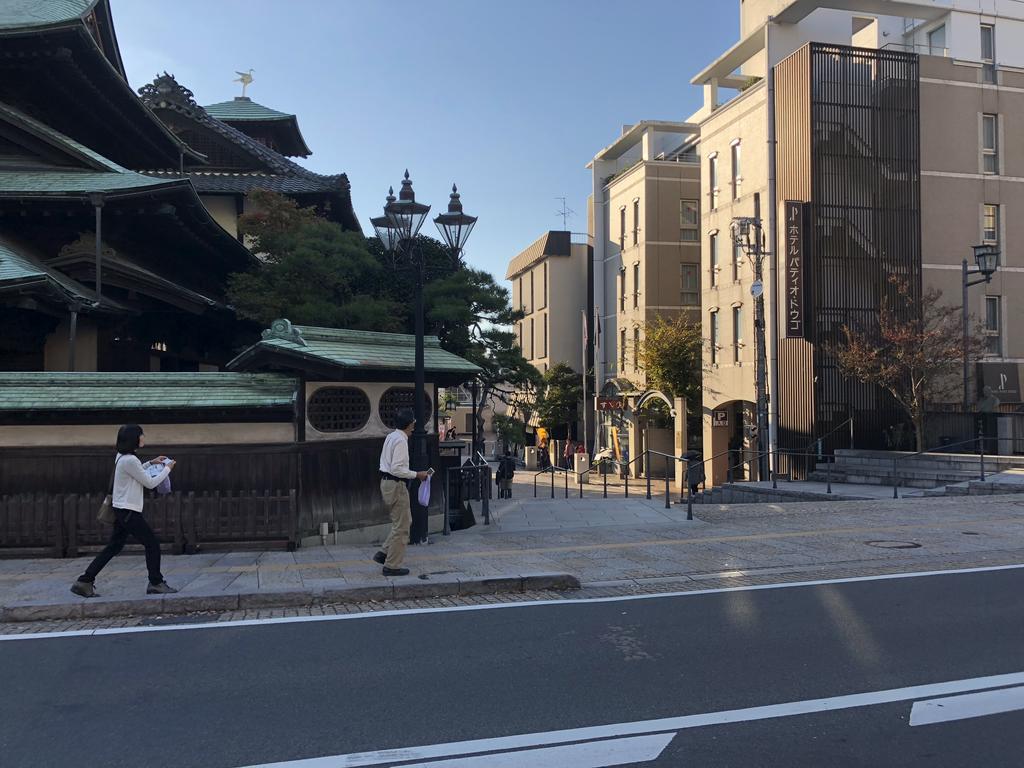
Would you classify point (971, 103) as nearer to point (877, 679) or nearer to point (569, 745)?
point (877, 679)

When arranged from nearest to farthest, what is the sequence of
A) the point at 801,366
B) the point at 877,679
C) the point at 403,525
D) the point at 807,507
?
the point at 877,679 < the point at 403,525 < the point at 807,507 < the point at 801,366

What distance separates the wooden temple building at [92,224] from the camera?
45.6ft

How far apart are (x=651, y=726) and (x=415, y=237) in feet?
27.7

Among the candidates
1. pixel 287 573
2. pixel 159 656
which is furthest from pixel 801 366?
pixel 159 656

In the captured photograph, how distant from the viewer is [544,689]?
554 centimetres

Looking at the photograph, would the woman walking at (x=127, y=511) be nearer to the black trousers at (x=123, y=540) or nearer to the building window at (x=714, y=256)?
the black trousers at (x=123, y=540)

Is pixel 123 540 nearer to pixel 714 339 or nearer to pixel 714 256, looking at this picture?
pixel 714 339

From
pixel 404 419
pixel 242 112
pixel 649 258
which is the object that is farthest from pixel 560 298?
pixel 404 419

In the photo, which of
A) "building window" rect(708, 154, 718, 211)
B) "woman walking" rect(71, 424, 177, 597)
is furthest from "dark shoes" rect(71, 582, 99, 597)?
"building window" rect(708, 154, 718, 211)

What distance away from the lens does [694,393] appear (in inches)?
1465

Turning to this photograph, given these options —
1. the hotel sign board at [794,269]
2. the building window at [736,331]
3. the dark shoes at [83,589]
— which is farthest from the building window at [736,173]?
the dark shoes at [83,589]

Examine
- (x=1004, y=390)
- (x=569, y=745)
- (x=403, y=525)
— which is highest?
(x=1004, y=390)

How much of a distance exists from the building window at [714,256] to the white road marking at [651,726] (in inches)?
1168

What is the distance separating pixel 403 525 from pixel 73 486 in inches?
192
